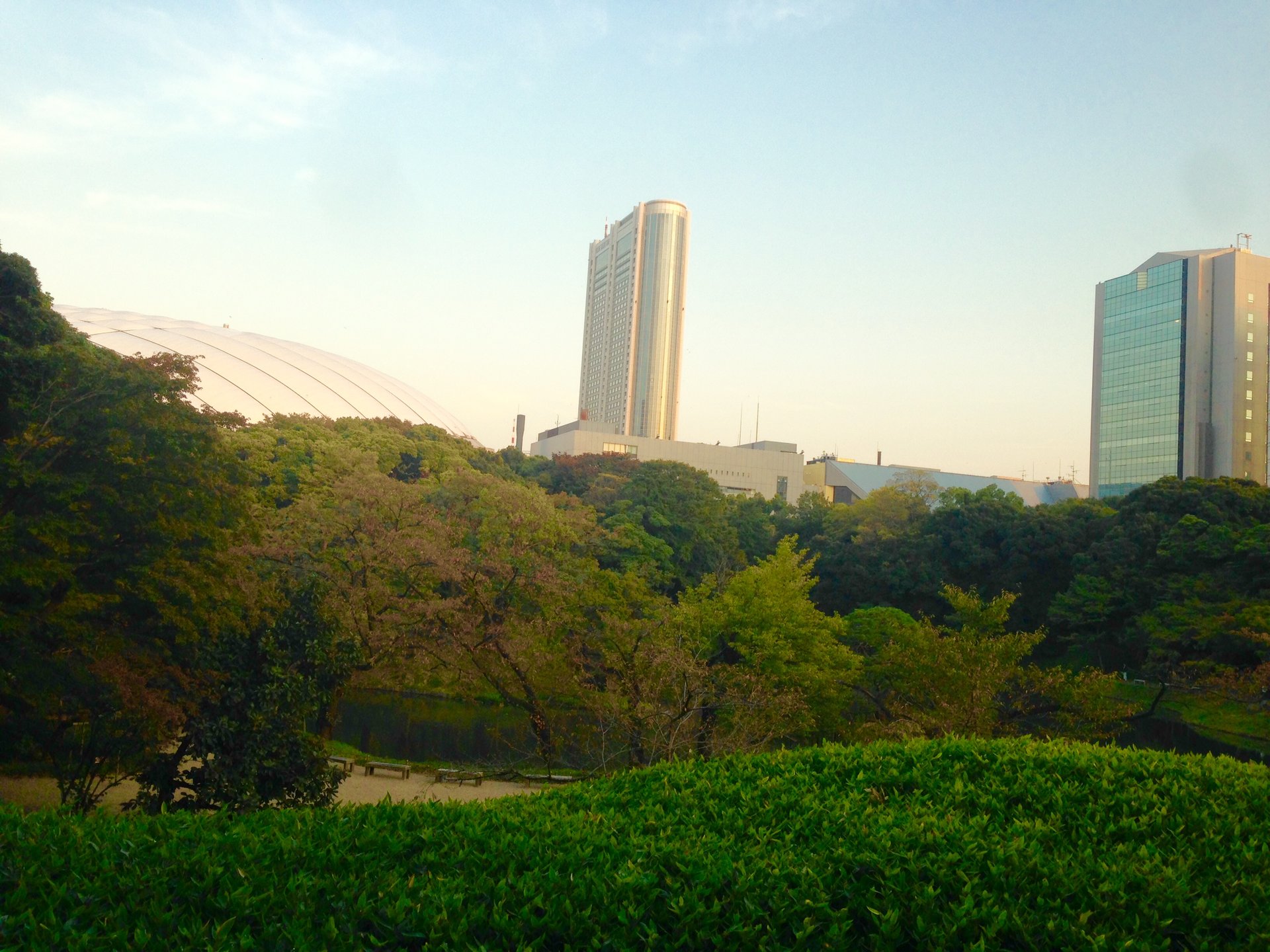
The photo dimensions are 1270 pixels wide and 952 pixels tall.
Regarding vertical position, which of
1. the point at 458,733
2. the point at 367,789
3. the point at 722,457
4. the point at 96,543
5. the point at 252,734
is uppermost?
the point at 722,457

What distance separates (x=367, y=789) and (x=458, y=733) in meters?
6.32

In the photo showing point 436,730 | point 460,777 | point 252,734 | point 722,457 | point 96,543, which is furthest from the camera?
point 722,457

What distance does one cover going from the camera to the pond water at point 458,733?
17953 millimetres

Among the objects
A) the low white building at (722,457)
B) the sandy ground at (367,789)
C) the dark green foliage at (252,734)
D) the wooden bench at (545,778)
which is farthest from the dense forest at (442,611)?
the low white building at (722,457)

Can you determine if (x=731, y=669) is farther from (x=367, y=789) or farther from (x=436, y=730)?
(x=436, y=730)

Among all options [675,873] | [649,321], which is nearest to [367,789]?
[675,873]

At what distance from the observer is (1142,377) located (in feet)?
193

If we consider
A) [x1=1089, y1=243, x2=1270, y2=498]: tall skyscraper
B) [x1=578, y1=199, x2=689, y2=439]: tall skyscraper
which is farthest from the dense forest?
[x1=578, y1=199, x2=689, y2=439]: tall skyscraper

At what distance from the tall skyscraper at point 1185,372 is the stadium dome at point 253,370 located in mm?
40090

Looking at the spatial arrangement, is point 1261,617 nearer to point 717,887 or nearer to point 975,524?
point 975,524

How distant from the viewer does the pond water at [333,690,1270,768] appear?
17953 millimetres

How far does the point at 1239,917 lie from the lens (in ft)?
11.7

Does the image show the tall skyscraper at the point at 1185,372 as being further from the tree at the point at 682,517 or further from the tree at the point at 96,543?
the tree at the point at 96,543

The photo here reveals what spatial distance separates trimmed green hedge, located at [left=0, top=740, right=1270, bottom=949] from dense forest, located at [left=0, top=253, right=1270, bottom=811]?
19.6 feet
